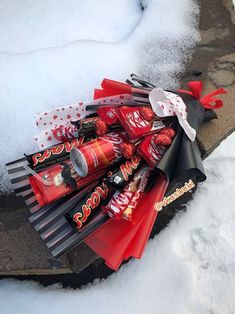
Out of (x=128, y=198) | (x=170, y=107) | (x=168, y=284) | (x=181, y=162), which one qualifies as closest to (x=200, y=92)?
(x=170, y=107)

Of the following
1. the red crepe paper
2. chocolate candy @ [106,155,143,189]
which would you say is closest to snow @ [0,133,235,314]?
the red crepe paper

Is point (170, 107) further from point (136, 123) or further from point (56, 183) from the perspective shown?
point (56, 183)

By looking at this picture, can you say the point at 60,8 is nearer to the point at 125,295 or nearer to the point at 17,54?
the point at 17,54

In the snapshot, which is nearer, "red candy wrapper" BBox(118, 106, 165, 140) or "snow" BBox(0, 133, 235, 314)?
"red candy wrapper" BBox(118, 106, 165, 140)

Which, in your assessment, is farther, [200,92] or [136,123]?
[200,92]

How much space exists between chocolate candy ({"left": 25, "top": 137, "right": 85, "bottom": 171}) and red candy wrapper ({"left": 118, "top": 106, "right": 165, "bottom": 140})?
14 centimetres

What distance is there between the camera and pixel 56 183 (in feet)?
3.21

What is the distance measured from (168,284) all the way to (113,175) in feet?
1.38

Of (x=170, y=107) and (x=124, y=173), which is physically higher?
(x=170, y=107)

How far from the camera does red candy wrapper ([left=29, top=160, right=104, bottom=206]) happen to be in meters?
0.97

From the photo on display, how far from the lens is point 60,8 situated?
1622 mm

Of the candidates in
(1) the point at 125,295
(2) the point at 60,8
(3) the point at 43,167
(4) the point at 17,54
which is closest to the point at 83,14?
(2) the point at 60,8

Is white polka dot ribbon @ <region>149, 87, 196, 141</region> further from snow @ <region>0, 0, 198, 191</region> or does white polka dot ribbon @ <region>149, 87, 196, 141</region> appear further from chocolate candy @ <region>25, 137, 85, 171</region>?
snow @ <region>0, 0, 198, 191</region>

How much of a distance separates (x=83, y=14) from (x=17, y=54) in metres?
0.34
